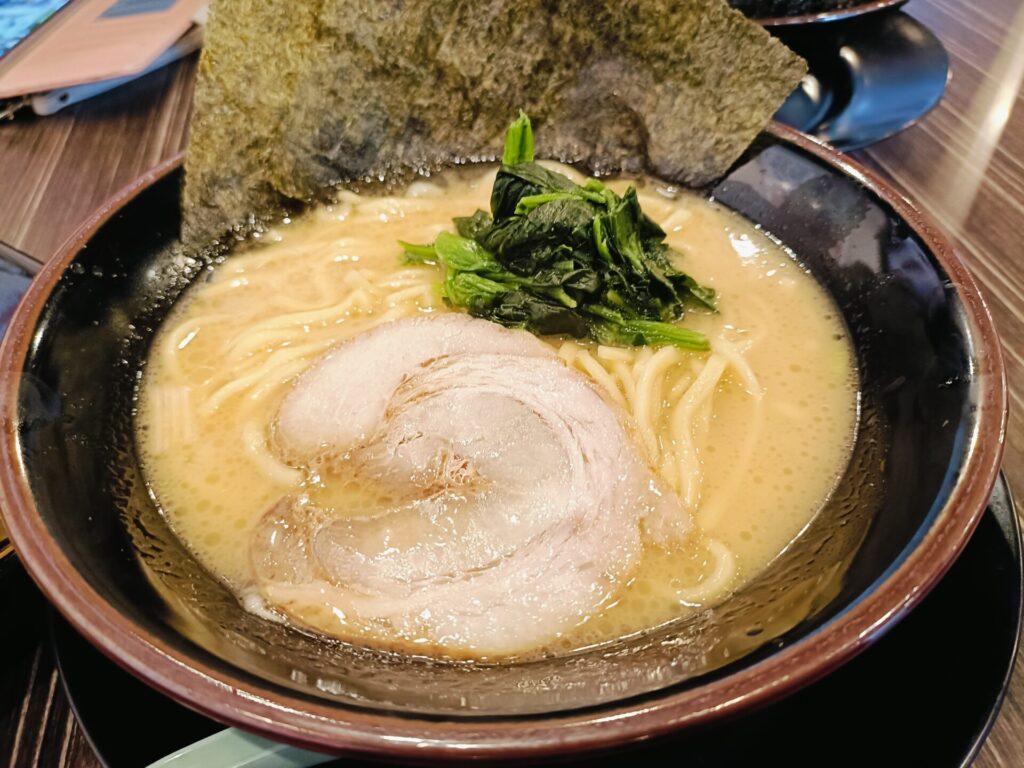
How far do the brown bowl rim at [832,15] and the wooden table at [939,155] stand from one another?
1.68 feet

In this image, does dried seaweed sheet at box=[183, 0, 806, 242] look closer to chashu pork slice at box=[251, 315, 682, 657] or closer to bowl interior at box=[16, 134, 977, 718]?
bowl interior at box=[16, 134, 977, 718]

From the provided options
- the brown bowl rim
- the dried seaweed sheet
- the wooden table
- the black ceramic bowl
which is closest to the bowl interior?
the black ceramic bowl

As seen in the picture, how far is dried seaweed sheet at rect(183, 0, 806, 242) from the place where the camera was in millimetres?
2119

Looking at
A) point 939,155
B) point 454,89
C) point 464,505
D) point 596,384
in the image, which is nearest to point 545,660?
point 464,505

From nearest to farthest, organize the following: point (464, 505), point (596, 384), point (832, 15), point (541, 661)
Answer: point (541, 661) → point (464, 505) → point (596, 384) → point (832, 15)

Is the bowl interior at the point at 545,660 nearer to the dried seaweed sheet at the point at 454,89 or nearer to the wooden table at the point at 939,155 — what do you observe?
the dried seaweed sheet at the point at 454,89

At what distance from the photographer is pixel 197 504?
162 centimetres

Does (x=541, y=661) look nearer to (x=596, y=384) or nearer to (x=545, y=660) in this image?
(x=545, y=660)

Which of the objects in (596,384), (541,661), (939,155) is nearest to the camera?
(541,661)

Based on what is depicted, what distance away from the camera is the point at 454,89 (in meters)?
2.45

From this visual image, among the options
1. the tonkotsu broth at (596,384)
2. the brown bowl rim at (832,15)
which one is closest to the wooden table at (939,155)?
the brown bowl rim at (832,15)

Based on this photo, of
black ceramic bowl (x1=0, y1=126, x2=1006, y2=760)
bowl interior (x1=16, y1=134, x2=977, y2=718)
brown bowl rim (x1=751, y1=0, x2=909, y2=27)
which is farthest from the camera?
brown bowl rim (x1=751, y1=0, x2=909, y2=27)

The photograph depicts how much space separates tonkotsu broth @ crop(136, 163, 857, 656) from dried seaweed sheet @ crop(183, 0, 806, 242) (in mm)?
154

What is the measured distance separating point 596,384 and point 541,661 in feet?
2.31
